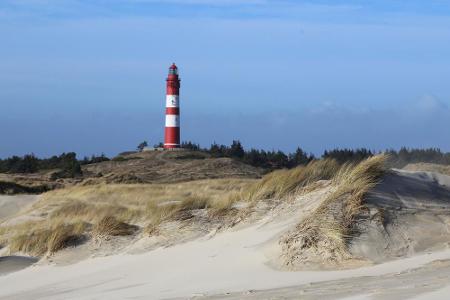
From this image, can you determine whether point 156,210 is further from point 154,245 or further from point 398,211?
point 398,211

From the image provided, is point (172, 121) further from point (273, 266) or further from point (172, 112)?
point (273, 266)

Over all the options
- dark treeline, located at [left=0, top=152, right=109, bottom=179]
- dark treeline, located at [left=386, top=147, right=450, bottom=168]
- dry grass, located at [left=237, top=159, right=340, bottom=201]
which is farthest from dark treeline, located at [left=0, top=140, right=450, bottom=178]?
dry grass, located at [left=237, top=159, right=340, bottom=201]

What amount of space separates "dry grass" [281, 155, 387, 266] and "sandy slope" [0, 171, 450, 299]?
18cm

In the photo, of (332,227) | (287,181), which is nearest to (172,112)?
(287,181)

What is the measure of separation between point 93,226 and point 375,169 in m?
4.76

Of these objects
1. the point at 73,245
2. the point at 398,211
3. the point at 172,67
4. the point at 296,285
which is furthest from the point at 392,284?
the point at 172,67

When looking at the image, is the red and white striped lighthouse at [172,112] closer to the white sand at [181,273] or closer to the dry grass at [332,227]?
the white sand at [181,273]

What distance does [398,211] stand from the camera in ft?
35.0

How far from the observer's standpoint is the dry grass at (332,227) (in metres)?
9.82

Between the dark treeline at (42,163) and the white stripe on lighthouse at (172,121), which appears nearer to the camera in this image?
the dark treeline at (42,163)

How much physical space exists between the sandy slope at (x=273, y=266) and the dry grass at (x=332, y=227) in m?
0.18

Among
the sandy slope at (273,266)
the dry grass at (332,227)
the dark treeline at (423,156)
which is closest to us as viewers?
the sandy slope at (273,266)

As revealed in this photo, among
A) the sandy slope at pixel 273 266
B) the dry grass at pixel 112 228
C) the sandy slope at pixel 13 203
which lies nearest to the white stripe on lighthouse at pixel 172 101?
the sandy slope at pixel 13 203

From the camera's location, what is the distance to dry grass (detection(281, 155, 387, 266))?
982 cm
